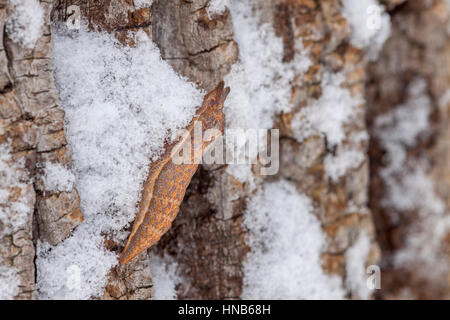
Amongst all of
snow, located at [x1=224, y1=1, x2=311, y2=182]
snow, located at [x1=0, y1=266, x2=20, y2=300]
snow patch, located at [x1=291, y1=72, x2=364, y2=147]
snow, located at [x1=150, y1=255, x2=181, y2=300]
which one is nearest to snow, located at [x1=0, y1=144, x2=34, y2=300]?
snow, located at [x1=0, y1=266, x2=20, y2=300]

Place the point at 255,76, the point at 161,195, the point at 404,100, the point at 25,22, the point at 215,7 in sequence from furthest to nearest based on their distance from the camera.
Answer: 1. the point at 404,100
2. the point at 255,76
3. the point at 215,7
4. the point at 161,195
5. the point at 25,22

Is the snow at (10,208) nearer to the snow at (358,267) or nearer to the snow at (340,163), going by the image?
the snow at (340,163)

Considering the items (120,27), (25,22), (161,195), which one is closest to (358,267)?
(161,195)

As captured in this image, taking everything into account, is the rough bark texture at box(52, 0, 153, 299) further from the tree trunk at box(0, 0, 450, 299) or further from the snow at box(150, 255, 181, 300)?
the snow at box(150, 255, 181, 300)

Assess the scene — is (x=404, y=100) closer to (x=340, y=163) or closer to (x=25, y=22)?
(x=340, y=163)

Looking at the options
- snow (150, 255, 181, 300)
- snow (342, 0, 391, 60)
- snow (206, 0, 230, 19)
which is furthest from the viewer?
snow (342, 0, 391, 60)

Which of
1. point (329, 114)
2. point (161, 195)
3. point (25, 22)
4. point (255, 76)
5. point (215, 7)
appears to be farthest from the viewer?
point (329, 114)

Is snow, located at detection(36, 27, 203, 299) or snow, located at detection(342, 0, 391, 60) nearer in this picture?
snow, located at detection(36, 27, 203, 299)
